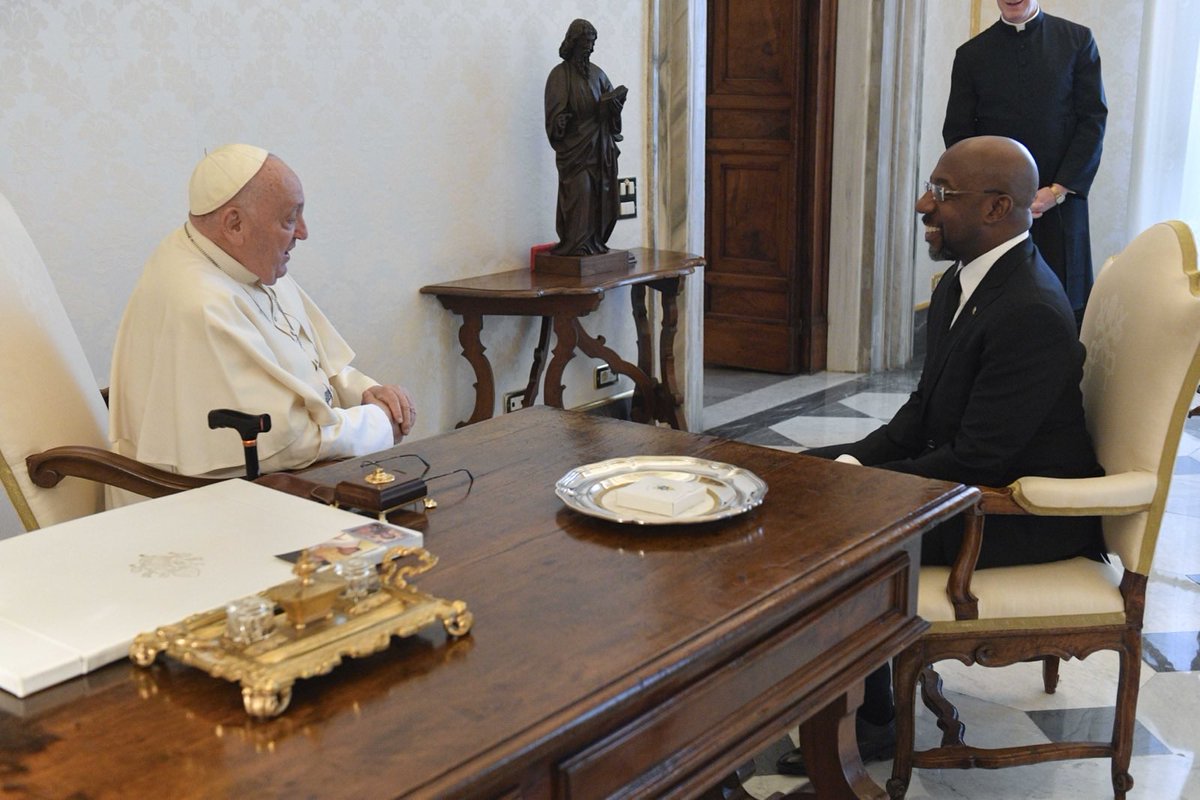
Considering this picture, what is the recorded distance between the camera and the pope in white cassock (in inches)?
98.8

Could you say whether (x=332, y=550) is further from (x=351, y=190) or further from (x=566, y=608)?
(x=351, y=190)

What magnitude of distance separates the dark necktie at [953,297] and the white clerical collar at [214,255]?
148 cm

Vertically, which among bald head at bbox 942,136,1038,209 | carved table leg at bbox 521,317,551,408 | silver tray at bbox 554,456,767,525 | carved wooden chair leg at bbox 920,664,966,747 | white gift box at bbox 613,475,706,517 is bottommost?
carved wooden chair leg at bbox 920,664,966,747

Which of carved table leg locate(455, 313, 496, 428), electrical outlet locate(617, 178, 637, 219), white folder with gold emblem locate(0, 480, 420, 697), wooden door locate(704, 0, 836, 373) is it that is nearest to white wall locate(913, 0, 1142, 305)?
wooden door locate(704, 0, 836, 373)

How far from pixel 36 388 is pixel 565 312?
1939mm

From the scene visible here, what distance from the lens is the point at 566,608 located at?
4.69 ft

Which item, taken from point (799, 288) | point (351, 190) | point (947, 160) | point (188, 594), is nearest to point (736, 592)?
point (188, 594)

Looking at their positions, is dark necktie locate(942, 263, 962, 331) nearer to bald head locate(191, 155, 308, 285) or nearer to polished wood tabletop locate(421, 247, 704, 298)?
bald head locate(191, 155, 308, 285)

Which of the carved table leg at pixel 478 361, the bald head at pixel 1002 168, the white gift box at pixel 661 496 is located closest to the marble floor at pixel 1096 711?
the white gift box at pixel 661 496

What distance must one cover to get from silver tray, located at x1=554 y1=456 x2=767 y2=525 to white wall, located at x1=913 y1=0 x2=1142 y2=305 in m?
4.69

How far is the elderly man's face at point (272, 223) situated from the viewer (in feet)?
8.61

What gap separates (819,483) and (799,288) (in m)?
4.60

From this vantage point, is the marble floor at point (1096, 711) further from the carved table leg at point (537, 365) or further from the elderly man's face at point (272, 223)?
the carved table leg at point (537, 365)

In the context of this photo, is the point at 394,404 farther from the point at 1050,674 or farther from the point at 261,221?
the point at 1050,674
